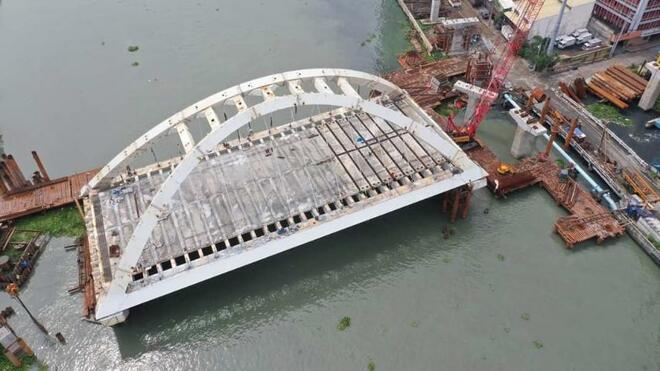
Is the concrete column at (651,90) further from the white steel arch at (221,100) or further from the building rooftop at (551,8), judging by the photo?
the white steel arch at (221,100)

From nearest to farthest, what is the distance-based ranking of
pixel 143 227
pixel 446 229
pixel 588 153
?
pixel 143 227, pixel 446 229, pixel 588 153

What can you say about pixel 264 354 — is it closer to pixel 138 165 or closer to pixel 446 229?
pixel 446 229

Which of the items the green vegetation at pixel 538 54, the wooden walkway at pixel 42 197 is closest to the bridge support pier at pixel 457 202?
the green vegetation at pixel 538 54

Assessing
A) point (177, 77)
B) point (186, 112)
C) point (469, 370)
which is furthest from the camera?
point (177, 77)

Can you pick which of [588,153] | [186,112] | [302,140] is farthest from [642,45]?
[186,112]

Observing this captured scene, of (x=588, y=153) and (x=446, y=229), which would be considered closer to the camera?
(x=446, y=229)

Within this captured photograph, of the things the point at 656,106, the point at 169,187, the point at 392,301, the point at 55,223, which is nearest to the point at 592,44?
the point at 656,106

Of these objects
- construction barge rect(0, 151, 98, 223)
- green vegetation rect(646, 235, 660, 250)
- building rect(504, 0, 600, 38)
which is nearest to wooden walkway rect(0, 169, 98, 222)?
construction barge rect(0, 151, 98, 223)

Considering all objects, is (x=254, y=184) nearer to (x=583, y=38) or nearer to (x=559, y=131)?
(x=559, y=131)
